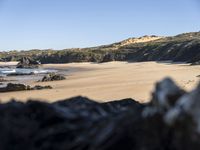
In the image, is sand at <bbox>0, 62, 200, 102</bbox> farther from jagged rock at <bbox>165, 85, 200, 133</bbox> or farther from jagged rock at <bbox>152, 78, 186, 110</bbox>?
jagged rock at <bbox>165, 85, 200, 133</bbox>

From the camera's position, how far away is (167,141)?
473 centimetres

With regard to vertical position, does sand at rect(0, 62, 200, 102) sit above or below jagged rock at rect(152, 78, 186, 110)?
below

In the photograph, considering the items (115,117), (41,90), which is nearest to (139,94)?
(41,90)

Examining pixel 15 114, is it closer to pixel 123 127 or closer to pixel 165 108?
pixel 123 127

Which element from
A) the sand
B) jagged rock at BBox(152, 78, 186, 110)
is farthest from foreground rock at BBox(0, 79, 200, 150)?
the sand

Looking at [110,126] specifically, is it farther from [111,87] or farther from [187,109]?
[111,87]

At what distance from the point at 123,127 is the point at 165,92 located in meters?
0.56

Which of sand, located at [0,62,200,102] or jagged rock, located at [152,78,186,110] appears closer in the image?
jagged rock, located at [152,78,186,110]

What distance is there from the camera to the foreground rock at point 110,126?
4.50 m

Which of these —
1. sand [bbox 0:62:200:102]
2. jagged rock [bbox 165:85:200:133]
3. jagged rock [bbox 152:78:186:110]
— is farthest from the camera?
sand [bbox 0:62:200:102]

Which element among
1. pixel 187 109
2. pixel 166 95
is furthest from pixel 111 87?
pixel 187 109

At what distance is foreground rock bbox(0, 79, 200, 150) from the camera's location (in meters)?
4.50

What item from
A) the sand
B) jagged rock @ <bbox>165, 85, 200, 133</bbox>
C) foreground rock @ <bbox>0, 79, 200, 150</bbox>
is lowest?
the sand

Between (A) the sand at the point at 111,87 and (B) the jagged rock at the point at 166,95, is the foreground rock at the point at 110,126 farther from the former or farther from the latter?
(A) the sand at the point at 111,87
